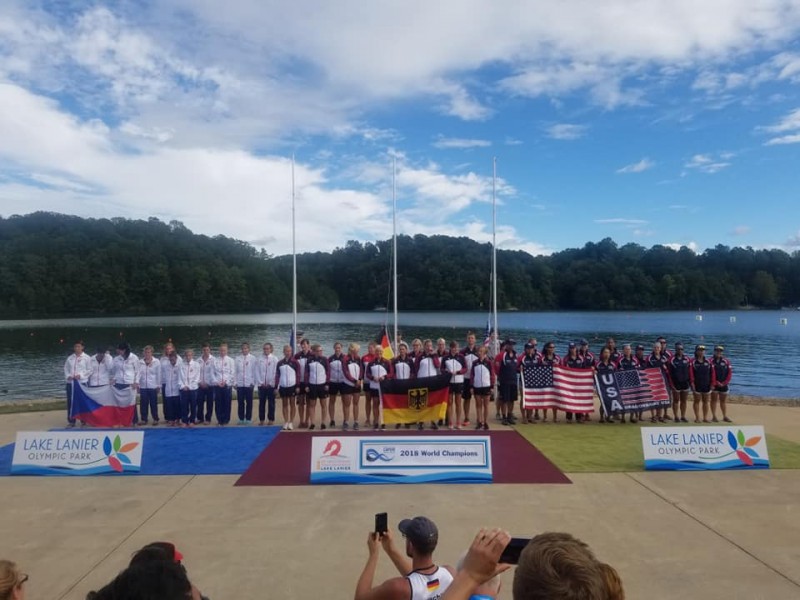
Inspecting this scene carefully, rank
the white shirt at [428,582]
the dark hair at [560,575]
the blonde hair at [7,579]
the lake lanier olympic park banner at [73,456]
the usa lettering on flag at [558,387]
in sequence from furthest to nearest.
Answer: the usa lettering on flag at [558,387], the lake lanier olympic park banner at [73,456], the white shirt at [428,582], the blonde hair at [7,579], the dark hair at [560,575]

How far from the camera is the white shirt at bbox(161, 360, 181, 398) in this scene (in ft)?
42.0

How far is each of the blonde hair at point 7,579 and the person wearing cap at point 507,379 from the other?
11.5 meters

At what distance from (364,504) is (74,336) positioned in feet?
179

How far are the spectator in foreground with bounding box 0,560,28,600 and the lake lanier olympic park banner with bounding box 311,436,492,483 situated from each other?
632 cm

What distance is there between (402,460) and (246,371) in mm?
5732

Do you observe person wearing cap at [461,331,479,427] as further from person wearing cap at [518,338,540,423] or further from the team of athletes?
person wearing cap at [518,338,540,423]

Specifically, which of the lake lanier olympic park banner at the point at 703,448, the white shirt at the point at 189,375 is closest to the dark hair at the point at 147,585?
the lake lanier olympic park banner at the point at 703,448

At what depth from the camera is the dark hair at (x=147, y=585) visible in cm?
172

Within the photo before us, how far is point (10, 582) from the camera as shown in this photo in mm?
2020

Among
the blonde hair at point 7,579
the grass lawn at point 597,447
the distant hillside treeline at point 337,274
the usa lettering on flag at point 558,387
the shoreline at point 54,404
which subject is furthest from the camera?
the distant hillside treeline at point 337,274

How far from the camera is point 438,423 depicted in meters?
13.0

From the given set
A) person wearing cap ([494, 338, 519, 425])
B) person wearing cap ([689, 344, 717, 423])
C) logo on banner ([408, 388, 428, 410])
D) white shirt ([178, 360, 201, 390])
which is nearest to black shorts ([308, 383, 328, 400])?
logo on banner ([408, 388, 428, 410])

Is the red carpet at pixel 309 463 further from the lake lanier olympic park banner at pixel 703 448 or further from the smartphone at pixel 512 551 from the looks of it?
the smartphone at pixel 512 551

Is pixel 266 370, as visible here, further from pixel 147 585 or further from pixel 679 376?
pixel 147 585
